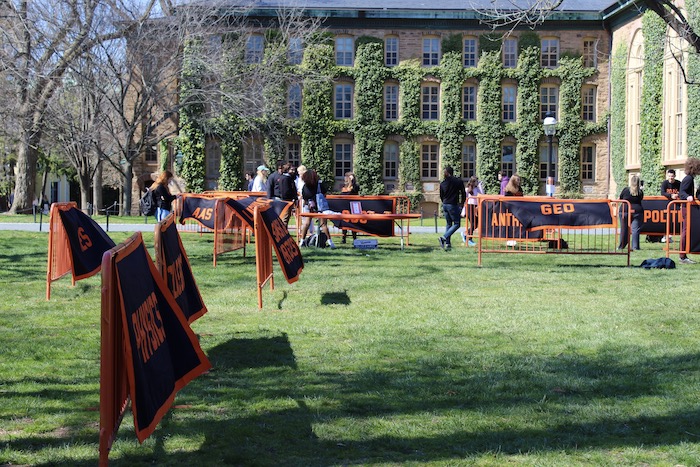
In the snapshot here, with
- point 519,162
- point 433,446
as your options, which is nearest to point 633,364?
point 433,446

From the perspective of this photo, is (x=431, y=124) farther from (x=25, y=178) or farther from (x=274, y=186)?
(x=274, y=186)

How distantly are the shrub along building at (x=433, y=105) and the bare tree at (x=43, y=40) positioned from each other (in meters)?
14.4

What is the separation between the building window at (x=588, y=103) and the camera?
5056 cm

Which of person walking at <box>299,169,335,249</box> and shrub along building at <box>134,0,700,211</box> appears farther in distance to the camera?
shrub along building at <box>134,0,700,211</box>

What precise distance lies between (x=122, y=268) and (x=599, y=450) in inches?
109

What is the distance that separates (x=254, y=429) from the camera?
5.78m

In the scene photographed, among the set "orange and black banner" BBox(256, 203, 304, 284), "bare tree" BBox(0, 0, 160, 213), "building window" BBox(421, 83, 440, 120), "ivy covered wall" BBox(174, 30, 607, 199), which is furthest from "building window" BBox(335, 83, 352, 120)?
"orange and black banner" BBox(256, 203, 304, 284)

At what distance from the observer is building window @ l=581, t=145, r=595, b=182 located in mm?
50750

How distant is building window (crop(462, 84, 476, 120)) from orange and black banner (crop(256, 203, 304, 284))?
39.4m

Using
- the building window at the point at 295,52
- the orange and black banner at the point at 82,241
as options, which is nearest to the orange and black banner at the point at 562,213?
the orange and black banner at the point at 82,241

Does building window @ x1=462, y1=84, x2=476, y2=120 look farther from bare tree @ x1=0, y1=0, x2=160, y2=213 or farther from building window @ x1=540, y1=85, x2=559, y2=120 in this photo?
bare tree @ x1=0, y1=0, x2=160, y2=213

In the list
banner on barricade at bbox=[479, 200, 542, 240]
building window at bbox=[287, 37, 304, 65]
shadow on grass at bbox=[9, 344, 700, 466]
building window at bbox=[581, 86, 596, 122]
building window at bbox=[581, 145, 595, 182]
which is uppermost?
building window at bbox=[287, 37, 304, 65]

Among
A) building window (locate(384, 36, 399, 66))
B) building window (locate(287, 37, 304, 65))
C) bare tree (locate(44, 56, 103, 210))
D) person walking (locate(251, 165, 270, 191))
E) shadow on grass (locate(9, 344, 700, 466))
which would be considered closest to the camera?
shadow on grass (locate(9, 344, 700, 466))

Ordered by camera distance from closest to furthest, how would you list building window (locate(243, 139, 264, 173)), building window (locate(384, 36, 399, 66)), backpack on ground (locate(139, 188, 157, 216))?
1. backpack on ground (locate(139, 188, 157, 216))
2. building window (locate(243, 139, 264, 173))
3. building window (locate(384, 36, 399, 66))
